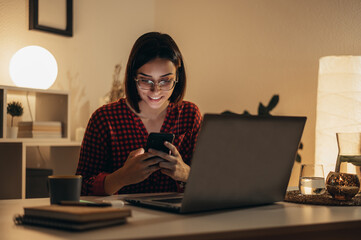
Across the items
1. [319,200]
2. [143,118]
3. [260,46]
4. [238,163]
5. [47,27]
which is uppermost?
[47,27]

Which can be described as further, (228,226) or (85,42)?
(85,42)

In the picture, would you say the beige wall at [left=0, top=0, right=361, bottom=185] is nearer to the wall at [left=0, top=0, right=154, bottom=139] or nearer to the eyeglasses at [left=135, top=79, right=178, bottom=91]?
the wall at [left=0, top=0, right=154, bottom=139]

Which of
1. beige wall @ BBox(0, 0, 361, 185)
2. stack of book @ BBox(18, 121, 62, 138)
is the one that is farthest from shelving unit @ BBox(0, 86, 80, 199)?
beige wall @ BBox(0, 0, 361, 185)

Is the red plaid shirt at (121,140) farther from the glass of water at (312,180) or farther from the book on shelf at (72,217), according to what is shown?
the book on shelf at (72,217)

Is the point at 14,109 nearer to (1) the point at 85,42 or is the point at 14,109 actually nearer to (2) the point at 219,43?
(1) the point at 85,42

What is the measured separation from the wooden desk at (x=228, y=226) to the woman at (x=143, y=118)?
2.02 ft

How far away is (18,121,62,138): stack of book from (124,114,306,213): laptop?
5.79 ft

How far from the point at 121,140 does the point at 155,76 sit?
12.0 inches

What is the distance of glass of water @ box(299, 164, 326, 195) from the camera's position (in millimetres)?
1280

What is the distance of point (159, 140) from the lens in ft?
4.26

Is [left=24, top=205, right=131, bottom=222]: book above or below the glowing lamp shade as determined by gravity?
below

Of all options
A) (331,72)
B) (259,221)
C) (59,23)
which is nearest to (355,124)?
(331,72)

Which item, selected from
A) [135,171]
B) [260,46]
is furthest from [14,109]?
[260,46]

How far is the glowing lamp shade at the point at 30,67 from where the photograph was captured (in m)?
2.76
